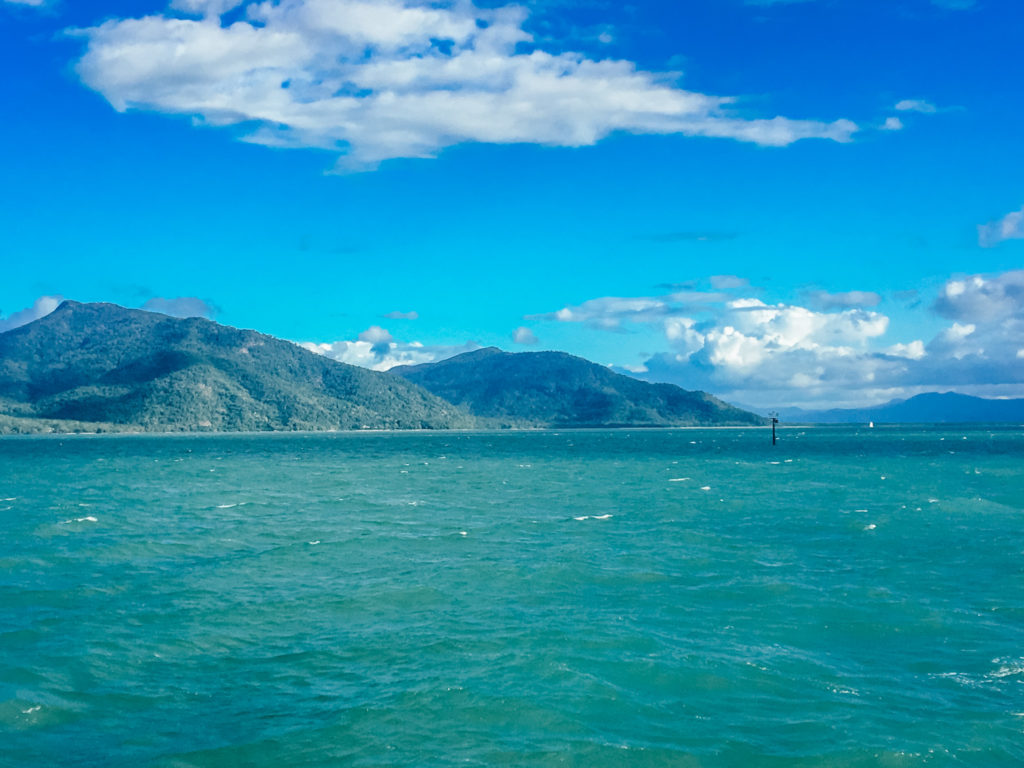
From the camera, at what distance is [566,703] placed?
764 inches

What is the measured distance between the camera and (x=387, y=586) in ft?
105

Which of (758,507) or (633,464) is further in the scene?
(633,464)

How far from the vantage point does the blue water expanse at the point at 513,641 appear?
17141mm

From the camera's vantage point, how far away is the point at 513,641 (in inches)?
958

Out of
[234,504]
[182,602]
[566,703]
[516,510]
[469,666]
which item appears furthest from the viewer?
[234,504]

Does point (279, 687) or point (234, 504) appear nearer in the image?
point (279, 687)

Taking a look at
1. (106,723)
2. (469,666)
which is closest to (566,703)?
(469,666)

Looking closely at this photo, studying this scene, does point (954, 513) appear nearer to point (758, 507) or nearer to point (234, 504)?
point (758, 507)

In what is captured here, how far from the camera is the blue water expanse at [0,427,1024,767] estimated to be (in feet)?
56.2

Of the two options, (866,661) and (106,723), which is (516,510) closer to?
(866,661)

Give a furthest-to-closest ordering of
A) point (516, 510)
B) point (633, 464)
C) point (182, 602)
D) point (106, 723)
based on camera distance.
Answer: point (633, 464)
point (516, 510)
point (182, 602)
point (106, 723)

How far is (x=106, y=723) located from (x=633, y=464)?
4368 inches

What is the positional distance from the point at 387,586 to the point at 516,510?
2782 centimetres

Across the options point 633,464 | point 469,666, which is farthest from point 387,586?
point 633,464
